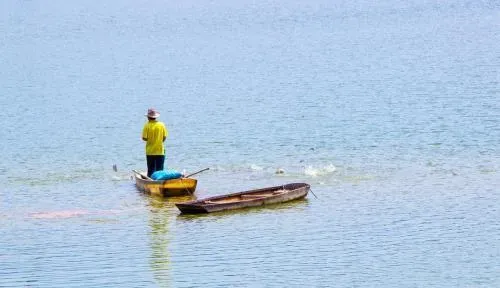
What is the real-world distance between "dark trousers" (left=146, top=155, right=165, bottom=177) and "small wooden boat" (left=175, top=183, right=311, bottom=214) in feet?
9.89

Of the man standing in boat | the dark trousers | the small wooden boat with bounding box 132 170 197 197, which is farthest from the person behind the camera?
the dark trousers

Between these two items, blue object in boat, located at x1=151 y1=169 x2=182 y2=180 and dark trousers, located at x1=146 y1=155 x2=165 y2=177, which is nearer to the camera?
blue object in boat, located at x1=151 y1=169 x2=182 y2=180

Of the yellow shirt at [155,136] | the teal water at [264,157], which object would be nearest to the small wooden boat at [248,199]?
the teal water at [264,157]

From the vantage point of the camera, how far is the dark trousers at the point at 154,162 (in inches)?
1073

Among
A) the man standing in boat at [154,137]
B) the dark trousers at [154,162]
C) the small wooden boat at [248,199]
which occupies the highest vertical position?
the man standing in boat at [154,137]

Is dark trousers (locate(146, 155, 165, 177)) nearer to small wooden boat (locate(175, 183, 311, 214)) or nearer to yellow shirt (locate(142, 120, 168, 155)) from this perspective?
yellow shirt (locate(142, 120, 168, 155))

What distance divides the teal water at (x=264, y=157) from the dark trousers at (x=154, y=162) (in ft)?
2.31

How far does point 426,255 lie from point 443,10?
65.6 meters

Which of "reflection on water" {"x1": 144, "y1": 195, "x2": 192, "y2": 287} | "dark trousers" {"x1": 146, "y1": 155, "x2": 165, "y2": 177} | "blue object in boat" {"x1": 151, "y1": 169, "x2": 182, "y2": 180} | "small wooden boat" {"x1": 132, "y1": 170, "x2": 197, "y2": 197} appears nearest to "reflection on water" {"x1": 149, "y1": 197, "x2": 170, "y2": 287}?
"reflection on water" {"x1": 144, "y1": 195, "x2": 192, "y2": 287}

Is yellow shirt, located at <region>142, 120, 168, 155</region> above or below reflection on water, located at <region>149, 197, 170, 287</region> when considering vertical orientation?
above

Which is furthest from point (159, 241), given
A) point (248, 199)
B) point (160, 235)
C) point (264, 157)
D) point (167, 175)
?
point (264, 157)

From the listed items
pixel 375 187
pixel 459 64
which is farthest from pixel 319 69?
pixel 375 187

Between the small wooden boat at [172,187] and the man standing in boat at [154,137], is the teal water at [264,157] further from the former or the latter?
the man standing in boat at [154,137]

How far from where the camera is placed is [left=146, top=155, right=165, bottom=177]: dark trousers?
2725 centimetres
